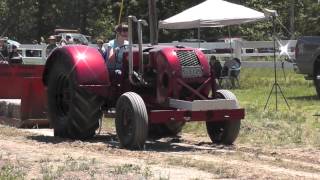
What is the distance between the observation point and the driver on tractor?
11.3 m

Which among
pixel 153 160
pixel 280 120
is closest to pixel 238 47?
pixel 280 120

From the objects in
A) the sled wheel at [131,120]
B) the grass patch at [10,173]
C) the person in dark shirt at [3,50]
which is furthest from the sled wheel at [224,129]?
the person in dark shirt at [3,50]

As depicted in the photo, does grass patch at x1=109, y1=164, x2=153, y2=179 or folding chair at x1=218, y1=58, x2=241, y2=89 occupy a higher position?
grass patch at x1=109, y1=164, x2=153, y2=179

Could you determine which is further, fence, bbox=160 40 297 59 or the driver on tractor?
fence, bbox=160 40 297 59

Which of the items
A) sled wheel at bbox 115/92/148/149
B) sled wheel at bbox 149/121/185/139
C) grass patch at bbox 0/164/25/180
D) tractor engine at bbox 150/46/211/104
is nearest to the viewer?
grass patch at bbox 0/164/25/180

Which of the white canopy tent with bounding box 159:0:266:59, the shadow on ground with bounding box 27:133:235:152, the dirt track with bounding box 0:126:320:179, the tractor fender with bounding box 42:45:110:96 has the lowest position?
the shadow on ground with bounding box 27:133:235:152

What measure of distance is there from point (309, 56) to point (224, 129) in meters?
8.98

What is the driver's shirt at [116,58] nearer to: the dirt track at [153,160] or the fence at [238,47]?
the dirt track at [153,160]

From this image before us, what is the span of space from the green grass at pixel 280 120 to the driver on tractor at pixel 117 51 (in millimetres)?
2179

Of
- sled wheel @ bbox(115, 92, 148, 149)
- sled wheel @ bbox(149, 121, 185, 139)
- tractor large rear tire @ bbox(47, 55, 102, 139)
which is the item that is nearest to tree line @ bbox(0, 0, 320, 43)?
sled wheel @ bbox(149, 121, 185, 139)

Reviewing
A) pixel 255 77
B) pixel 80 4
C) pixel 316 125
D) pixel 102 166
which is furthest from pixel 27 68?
pixel 80 4

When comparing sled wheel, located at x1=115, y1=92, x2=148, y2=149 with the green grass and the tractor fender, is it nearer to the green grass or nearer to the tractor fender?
the tractor fender

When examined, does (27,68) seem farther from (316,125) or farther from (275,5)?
(275,5)

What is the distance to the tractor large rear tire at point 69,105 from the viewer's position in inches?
434
